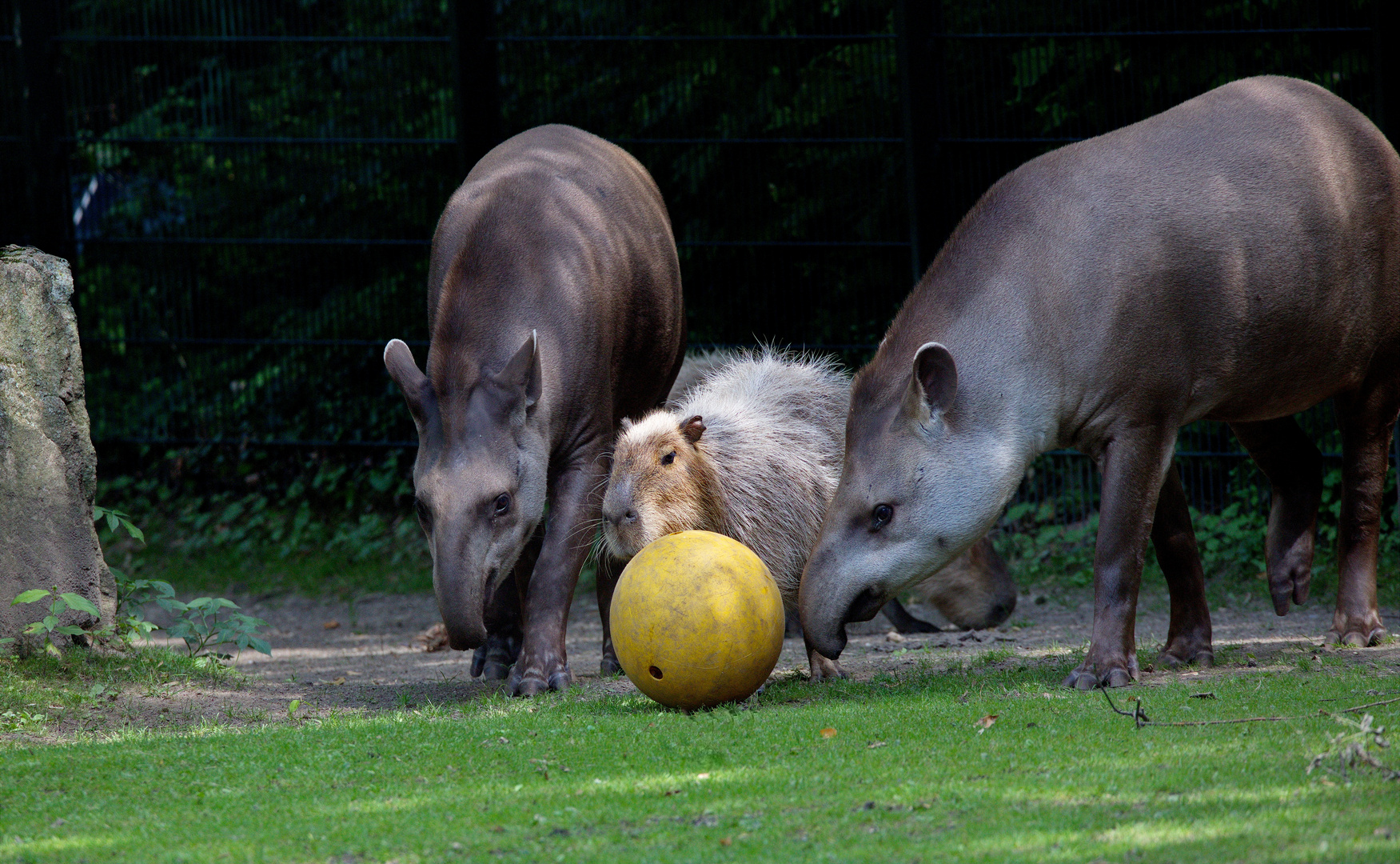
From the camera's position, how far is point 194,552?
11047mm

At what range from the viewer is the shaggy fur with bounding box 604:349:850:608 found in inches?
231

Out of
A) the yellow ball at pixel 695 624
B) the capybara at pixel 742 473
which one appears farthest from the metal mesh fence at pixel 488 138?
the yellow ball at pixel 695 624

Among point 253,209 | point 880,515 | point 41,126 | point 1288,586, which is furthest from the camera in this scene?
point 253,209

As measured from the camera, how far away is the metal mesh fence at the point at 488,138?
9.03 meters

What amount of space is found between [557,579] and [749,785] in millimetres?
2160

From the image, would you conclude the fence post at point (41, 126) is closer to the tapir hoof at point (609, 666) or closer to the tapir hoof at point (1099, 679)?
the tapir hoof at point (609, 666)

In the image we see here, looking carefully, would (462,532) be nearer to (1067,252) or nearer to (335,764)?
(335,764)

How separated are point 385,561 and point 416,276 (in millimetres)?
2060

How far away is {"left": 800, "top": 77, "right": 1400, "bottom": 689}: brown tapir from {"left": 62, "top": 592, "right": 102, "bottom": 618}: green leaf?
9.56 feet

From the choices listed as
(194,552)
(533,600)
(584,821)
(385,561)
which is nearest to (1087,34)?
(533,600)

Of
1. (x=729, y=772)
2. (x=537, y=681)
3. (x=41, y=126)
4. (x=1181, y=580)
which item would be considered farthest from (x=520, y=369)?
(x=41, y=126)

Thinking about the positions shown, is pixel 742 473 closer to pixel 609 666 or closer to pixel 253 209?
pixel 609 666

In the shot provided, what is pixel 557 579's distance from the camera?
599 centimetres

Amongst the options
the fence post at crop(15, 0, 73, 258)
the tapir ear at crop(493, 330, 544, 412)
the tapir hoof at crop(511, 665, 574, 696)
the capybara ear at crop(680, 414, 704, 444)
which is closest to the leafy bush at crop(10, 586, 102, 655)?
the tapir hoof at crop(511, 665, 574, 696)
